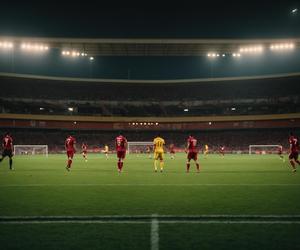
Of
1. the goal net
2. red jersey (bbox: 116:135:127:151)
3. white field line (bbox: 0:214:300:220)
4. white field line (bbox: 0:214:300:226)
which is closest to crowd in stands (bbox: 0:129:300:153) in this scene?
the goal net

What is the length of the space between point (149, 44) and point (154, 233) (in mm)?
47699

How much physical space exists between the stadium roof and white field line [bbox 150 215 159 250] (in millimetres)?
45241

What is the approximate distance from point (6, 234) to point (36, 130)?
62.4 metres

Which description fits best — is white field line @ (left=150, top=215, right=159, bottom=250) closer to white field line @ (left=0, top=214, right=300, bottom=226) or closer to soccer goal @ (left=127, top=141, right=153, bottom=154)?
white field line @ (left=0, top=214, right=300, bottom=226)

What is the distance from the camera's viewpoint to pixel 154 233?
21.2ft

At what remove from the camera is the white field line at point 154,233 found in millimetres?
5699

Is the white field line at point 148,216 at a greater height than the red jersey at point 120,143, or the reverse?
the red jersey at point 120,143

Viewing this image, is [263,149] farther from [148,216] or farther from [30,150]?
[148,216]

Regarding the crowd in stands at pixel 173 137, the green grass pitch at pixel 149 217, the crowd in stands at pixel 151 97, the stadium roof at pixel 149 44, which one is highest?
the stadium roof at pixel 149 44

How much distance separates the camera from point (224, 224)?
23.4 ft

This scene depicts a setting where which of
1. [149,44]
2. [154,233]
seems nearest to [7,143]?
[154,233]

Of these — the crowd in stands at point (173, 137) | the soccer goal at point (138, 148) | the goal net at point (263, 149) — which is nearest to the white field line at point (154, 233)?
the goal net at point (263, 149)

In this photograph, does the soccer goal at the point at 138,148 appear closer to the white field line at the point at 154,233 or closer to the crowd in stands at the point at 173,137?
the crowd in stands at the point at 173,137

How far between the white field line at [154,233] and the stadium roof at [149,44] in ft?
148
